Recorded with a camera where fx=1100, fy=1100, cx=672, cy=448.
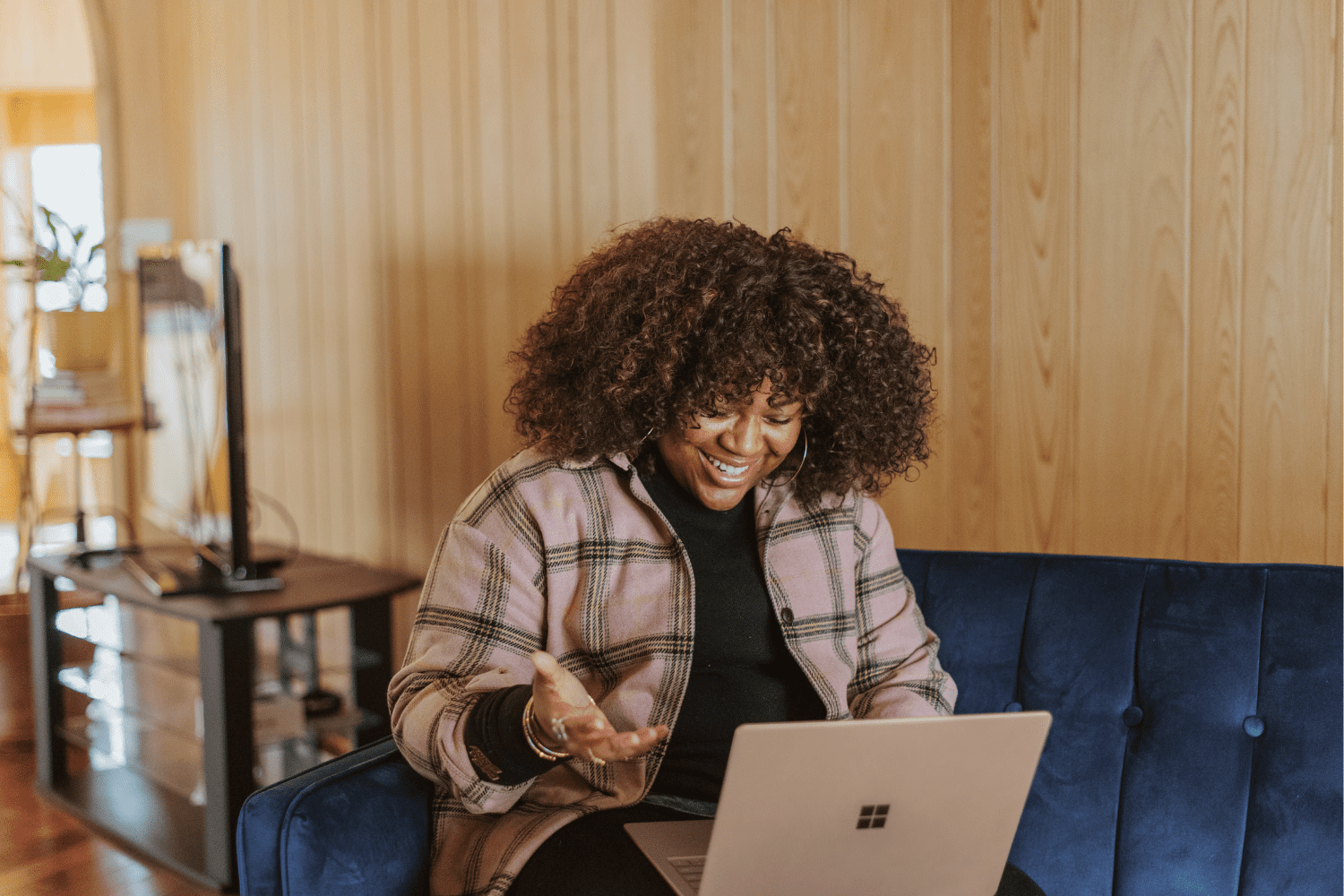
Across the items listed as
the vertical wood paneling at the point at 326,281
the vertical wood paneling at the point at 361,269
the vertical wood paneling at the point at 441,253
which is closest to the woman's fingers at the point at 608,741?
the vertical wood paneling at the point at 441,253

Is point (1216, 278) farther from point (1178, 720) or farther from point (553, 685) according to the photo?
point (553, 685)

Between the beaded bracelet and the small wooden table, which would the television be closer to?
the small wooden table

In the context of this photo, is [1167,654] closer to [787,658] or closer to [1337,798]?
[1337,798]

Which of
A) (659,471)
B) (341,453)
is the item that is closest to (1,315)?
(341,453)

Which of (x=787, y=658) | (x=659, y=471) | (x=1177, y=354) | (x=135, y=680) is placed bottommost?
(x=135, y=680)

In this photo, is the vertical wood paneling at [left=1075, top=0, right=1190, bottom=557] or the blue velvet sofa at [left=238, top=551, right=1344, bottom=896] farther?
the vertical wood paneling at [left=1075, top=0, right=1190, bottom=557]

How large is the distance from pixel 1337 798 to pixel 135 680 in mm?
3283

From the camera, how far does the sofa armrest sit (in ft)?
3.95

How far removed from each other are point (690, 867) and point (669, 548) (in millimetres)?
402

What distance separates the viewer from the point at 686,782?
136cm

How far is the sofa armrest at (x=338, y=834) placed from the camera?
120 centimetres

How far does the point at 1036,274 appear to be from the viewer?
1.80m

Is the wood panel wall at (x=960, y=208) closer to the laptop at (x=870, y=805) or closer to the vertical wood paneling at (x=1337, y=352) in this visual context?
the vertical wood paneling at (x=1337, y=352)

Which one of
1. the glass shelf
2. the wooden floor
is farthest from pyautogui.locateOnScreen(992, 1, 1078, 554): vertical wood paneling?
the glass shelf
